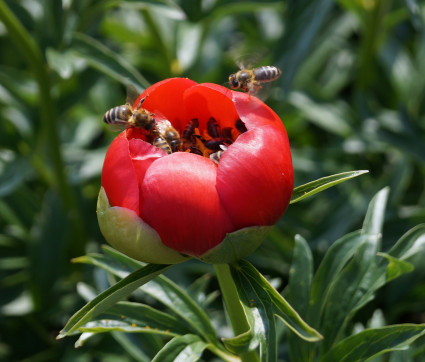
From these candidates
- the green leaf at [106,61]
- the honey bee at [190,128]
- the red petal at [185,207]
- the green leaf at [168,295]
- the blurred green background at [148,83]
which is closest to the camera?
the red petal at [185,207]

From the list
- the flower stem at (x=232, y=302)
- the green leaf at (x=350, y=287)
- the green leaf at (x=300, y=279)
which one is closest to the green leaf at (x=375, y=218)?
the green leaf at (x=350, y=287)

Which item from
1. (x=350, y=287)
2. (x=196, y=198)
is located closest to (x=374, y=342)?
(x=350, y=287)

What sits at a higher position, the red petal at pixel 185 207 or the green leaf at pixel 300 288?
the red petal at pixel 185 207

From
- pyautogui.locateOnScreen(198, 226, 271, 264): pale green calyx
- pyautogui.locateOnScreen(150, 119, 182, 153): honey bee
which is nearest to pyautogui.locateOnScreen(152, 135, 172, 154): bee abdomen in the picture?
pyautogui.locateOnScreen(150, 119, 182, 153): honey bee

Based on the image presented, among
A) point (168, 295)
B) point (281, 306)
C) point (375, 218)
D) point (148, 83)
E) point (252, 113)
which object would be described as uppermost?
point (252, 113)

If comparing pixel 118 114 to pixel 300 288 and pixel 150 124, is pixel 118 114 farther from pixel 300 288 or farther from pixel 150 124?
pixel 300 288

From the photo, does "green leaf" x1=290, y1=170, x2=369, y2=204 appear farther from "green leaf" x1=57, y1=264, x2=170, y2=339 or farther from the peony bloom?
"green leaf" x1=57, y1=264, x2=170, y2=339

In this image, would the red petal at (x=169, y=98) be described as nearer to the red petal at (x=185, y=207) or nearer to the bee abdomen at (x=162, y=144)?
the bee abdomen at (x=162, y=144)
